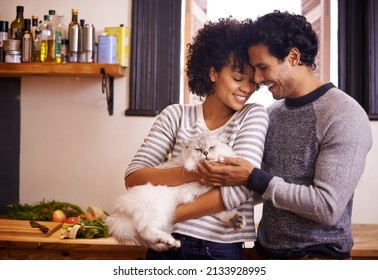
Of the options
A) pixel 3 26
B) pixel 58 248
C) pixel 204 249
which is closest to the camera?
pixel 204 249

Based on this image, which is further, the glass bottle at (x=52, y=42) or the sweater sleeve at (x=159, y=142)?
the glass bottle at (x=52, y=42)

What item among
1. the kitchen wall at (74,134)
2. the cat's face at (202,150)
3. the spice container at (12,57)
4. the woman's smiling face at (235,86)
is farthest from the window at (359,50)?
the spice container at (12,57)

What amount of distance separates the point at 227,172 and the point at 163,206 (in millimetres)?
175

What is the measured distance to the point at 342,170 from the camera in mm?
866

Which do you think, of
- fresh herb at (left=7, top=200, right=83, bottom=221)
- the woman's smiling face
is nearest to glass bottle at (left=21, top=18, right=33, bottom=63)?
fresh herb at (left=7, top=200, right=83, bottom=221)

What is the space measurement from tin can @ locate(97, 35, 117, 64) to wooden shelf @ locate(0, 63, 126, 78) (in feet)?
0.17

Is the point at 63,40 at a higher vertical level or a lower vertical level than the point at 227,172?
higher

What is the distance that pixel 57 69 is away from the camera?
5.57ft

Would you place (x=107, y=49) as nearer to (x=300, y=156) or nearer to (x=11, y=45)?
(x=11, y=45)

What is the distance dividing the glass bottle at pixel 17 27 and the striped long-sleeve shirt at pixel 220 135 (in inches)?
35.5

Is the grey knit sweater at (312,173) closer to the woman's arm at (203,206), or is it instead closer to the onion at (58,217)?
the woman's arm at (203,206)

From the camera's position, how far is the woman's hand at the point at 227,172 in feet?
3.00

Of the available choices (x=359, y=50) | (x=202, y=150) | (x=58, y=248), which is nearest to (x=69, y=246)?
(x=58, y=248)

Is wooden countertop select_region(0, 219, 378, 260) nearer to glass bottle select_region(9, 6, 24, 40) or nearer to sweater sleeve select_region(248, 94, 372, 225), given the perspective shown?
sweater sleeve select_region(248, 94, 372, 225)
